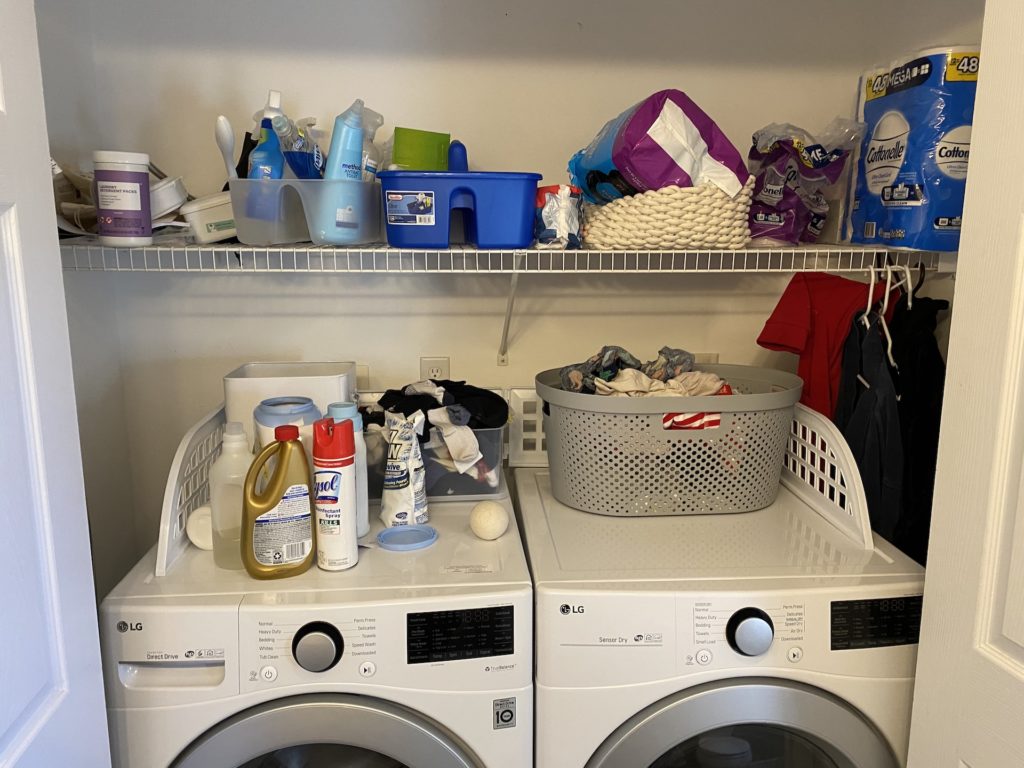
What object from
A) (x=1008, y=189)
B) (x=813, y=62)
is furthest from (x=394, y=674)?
(x=813, y=62)

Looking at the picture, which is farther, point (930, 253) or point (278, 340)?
point (278, 340)

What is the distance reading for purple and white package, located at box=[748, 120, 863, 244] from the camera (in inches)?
64.2

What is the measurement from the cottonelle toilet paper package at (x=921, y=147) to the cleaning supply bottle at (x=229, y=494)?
1295 mm

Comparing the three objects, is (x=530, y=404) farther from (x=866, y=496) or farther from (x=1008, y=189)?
(x=1008, y=189)

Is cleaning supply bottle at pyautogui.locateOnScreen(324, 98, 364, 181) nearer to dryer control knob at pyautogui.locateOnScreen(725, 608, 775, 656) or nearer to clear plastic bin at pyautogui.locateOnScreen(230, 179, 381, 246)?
clear plastic bin at pyautogui.locateOnScreen(230, 179, 381, 246)

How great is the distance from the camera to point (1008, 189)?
37.8 inches

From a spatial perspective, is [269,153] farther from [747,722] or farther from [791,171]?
[747,722]

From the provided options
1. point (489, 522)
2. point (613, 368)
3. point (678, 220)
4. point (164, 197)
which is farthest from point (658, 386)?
point (164, 197)

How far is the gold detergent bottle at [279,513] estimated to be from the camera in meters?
1.24

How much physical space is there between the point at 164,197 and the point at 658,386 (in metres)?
0.99

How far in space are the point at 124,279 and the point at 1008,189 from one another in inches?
66.3

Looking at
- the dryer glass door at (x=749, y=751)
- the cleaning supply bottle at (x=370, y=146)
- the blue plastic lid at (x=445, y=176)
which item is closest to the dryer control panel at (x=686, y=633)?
the dryer glass door at (x=749, y=751)

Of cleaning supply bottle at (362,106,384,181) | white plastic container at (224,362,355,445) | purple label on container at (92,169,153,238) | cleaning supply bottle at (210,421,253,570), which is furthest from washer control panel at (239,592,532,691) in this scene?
cleaning supply bottle at (362,106,384,181)

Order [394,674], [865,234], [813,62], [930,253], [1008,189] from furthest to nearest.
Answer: [813,62]
[865,234]
[930,253]
[394,674]
[1008,189]
